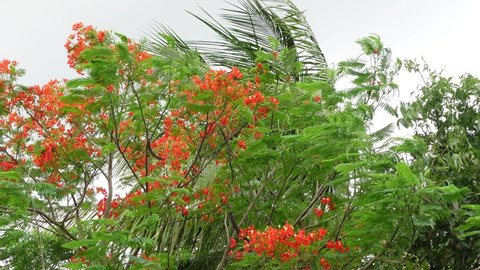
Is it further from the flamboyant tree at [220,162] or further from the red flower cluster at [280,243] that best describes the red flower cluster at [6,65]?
the red flower cluster at [280,243]

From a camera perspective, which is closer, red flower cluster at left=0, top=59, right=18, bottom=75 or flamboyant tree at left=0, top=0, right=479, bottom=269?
flamboyant tree at left=0, top=0, right=479, bottom=269

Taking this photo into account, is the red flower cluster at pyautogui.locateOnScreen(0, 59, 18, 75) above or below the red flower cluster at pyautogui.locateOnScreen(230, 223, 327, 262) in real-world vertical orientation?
above

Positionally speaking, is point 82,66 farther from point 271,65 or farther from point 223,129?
point 271,65

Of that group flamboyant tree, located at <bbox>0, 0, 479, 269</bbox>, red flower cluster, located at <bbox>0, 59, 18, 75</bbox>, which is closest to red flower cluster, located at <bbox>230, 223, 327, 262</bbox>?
flamboyant tree, located at <bbox>0, 0, 479, 269</bbox>

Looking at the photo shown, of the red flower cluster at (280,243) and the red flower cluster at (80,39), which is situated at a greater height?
the red flower cluster at (80,39)

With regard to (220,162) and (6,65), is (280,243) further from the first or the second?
(6,65)

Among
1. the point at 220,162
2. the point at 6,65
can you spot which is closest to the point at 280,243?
the point at 220,162

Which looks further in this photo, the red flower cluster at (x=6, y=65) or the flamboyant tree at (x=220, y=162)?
the red flower cluster at (x=6, y=65)

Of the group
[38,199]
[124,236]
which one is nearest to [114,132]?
[38,199]

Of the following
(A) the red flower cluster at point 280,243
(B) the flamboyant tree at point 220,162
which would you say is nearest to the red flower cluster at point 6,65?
(B) the flamboyant tree at point 220,162

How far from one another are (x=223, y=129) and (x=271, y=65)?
3.39 ft

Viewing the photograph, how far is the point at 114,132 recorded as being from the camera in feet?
29.8

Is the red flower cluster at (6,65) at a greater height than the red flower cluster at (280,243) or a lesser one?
greater

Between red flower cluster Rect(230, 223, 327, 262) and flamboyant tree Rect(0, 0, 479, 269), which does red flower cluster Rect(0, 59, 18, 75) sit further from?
red flower cluster Rect(230, 223, 327, 262)
